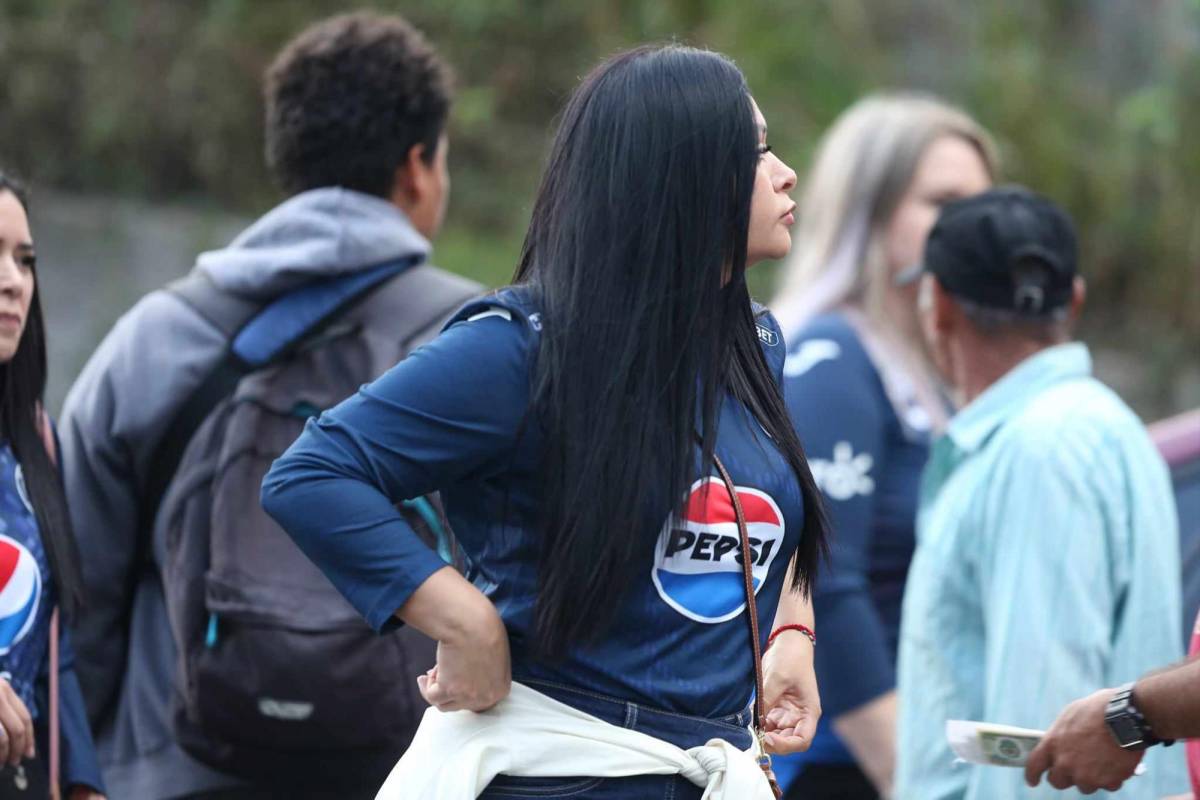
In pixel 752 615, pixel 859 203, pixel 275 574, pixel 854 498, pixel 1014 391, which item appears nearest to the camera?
pixel 752 615

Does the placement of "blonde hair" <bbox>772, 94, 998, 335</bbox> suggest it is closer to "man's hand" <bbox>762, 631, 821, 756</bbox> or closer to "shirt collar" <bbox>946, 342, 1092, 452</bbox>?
"shirt collar" <bbox>946, 342, 1092, 452</bbox>

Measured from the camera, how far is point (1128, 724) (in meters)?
2.36

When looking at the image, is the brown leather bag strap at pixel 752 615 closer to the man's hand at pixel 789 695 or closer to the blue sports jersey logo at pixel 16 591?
the man's hand at pixel 789 695

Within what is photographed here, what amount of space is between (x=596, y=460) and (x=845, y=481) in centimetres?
187

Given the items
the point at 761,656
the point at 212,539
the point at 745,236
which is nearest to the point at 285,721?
the point at 212,539

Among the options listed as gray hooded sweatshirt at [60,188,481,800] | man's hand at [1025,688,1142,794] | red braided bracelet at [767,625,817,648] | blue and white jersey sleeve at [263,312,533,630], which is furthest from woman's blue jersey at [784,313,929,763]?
blue and white jersey sleeve at [263,312,533,630]

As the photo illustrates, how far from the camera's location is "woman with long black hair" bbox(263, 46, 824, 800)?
1845mm

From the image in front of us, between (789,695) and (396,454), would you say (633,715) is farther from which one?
(396,454)

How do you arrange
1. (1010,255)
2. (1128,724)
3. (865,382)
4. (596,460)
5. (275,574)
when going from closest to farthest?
(596,460)
(1128,724)
(275,574)
(1010,255)
(865,382)

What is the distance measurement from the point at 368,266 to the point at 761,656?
129cm

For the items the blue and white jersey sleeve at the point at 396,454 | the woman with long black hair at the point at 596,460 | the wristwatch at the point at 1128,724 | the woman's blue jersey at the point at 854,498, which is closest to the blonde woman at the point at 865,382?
the woman's blue jersey at the point at 854,498

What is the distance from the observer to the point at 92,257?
8.73 meters

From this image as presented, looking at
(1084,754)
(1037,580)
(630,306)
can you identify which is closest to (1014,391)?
(1037,580)

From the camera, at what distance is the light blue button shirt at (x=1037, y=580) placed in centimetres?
285
